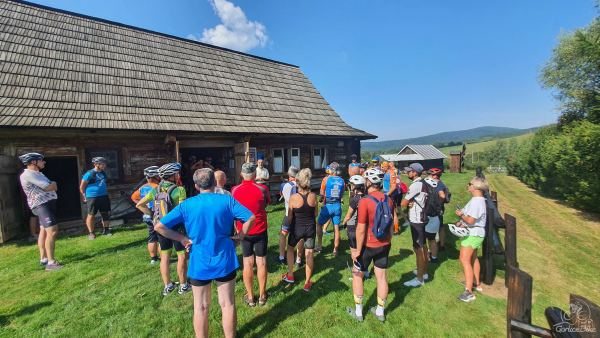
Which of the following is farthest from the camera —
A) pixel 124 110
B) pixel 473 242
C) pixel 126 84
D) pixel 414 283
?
pixel 126 84

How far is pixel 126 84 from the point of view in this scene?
32.7 ft

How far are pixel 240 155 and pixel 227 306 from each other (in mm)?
8086

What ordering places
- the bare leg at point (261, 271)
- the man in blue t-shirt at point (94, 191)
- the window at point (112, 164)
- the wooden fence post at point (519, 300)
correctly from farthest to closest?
the window at point (112, 164) → the man in blue t-shirt at point (94, 191) → the bare leg at point (261, 271) → the wooden fence post at point (519, 300)

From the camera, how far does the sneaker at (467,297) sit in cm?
453

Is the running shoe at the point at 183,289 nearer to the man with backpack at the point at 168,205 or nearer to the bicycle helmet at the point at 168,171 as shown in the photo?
the man with backpack at the point at 168,205

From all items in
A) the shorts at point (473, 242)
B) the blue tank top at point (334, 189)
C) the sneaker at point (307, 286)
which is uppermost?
the blue tank top at point (334, 189)

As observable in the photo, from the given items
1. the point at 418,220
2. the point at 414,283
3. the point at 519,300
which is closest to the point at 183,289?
the point at 414,283

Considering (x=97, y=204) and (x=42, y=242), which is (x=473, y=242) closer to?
(x=42, y=242)

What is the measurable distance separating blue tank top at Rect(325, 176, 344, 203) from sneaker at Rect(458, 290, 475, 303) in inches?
105

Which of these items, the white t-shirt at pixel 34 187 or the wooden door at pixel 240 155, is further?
the wooden door at pixel 240 155

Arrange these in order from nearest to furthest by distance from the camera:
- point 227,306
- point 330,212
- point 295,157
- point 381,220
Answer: point 227,306, point 381,220, point 330,212, point 295,157

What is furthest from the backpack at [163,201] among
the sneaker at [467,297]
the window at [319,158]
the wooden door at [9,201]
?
the window at [319,158]

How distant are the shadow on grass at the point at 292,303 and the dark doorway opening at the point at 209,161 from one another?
656 centimetres

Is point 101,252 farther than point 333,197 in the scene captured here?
Yes
